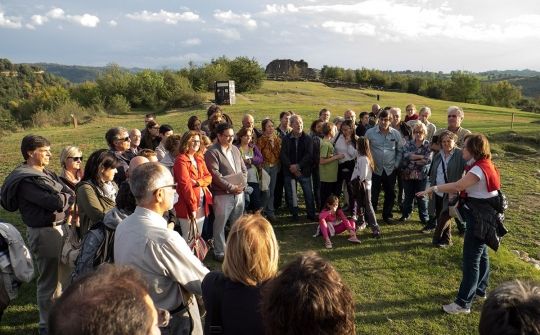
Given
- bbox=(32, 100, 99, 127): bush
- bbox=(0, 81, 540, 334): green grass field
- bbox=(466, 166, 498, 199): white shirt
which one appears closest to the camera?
bbox=(466, 166, 498, 199): white shirt

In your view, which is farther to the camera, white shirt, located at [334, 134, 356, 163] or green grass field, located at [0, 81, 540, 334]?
white shirt, located at [334, 134, 356, 163]

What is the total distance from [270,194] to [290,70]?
62724mm

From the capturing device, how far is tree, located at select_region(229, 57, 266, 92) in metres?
46.8

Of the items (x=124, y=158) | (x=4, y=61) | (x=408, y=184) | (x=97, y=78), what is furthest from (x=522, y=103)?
(x=4, y=61)

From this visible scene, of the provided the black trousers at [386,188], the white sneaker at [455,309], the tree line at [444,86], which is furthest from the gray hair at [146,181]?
the tree line at [444,86]

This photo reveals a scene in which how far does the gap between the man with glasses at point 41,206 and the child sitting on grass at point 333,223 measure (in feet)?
13.4

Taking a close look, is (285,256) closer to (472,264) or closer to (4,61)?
(472,264)

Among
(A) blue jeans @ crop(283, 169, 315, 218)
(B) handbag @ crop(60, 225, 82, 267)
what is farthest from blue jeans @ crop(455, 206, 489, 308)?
(B) handbag @ crop(60, 225, 82, 267)

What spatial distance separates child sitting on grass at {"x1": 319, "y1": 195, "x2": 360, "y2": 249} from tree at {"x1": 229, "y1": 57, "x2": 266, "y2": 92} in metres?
41.0

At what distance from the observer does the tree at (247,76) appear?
4681cm

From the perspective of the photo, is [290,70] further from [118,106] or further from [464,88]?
[118,106]

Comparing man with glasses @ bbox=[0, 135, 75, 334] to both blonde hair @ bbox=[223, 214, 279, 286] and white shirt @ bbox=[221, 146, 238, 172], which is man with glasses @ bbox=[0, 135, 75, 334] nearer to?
white shirt @ bbox=[221, 146, 238, 172]

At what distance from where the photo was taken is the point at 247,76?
46938mm

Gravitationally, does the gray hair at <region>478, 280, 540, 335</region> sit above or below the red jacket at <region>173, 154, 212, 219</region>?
above
